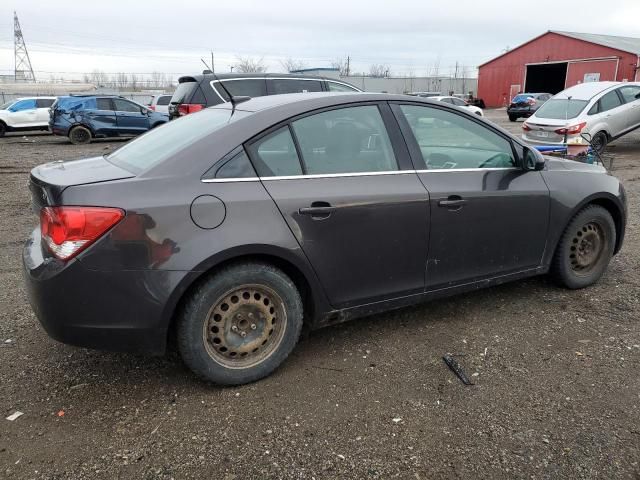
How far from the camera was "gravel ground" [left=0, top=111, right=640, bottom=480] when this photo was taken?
7.79ft

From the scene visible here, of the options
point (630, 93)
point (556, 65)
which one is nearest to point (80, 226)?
point (630, 93)

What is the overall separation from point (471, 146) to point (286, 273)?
1661 millimetres

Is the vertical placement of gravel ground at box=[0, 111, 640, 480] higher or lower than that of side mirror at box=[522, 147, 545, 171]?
lower

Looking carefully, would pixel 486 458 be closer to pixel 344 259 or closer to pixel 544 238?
pixel 344 259

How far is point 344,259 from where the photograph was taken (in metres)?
3.08

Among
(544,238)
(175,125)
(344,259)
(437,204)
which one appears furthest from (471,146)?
(175,125)

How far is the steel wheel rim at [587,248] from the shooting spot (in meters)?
4.19

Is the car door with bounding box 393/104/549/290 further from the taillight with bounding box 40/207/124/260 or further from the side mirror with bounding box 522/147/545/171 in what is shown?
the taillight with bounding box 40/207/124/260

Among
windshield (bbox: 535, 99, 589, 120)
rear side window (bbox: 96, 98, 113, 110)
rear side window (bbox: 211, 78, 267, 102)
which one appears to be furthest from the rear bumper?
rear side window (bbox: 96, 98, 113, 110)

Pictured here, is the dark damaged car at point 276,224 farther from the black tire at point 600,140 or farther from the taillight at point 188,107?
the black tire at point 600,140

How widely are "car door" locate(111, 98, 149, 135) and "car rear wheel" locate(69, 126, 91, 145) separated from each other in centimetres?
106

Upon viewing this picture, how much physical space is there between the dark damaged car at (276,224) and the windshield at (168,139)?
0.07 ft

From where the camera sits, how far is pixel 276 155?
2973 millimetres

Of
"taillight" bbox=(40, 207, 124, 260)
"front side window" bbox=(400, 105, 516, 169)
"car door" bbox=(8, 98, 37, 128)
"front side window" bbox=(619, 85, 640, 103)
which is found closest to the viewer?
"taillight" bbox=(40, 207, 124, 260)
